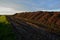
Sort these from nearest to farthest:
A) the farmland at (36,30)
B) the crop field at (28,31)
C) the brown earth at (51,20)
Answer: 1. the crop field at (28,31)
2. the farmland at (36,30)
3. the brown earth at (51,20)

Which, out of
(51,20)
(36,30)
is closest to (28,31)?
(36,30)

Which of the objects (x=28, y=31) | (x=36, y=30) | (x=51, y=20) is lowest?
(x=51, y=20)

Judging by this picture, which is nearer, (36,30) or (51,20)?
(36,30)

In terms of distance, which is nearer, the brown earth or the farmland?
the farmland

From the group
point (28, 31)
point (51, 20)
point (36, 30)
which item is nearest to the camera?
point (28, 31)

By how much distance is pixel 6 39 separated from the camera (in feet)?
54.5

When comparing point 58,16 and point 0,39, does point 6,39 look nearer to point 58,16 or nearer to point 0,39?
point 0,39

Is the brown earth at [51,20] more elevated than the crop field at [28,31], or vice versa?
the crop field at [28,31]

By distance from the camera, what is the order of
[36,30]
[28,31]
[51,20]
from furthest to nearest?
[51,20] → [36,30] → [28,31]

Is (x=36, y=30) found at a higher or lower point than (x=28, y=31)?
lower

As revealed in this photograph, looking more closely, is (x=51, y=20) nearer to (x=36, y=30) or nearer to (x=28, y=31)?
(x=36, y=30)

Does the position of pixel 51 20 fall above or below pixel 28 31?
below

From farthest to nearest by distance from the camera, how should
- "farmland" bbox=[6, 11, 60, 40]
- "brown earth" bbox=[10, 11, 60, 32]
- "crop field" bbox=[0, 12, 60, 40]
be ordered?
"brown earth" bbox=[10, 11, 60, 32]
"farmland" bbox=[6, 11, 60, 40]
"crop field" bbox=[0, 12, 60, 40]

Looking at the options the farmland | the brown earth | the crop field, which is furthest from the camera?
the brown earth
